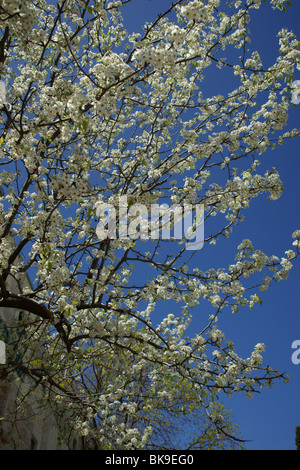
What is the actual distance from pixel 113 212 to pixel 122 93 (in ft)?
4.12

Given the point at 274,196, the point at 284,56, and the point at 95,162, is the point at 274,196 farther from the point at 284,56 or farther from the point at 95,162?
the point at 95,162

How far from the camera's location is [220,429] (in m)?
5.18

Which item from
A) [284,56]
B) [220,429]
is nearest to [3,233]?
[220,429]

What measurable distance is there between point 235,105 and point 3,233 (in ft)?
12.3

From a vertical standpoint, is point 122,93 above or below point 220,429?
above

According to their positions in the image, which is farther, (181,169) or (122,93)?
(181,169)

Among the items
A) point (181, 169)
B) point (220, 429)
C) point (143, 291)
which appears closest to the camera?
point (220, 429)
